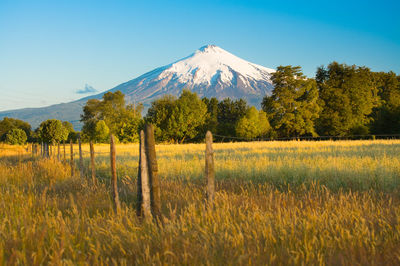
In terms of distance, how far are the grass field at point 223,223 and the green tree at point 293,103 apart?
3348 centimetres

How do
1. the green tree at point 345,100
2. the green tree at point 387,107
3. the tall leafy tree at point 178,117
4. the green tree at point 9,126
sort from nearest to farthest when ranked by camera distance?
the green tree at point 387,107, the green tree at point 345,100, the tall leafy tree at point 178,117, the green tree at point 9,126

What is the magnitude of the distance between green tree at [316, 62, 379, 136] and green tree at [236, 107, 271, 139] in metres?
8.59

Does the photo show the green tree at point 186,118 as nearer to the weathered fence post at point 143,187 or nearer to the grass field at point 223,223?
the grass field at point 223,223

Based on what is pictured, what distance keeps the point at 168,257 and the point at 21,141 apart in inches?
2082

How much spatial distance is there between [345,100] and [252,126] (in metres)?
14.1

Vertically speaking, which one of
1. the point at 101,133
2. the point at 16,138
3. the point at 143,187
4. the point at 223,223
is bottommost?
the point at 223,223

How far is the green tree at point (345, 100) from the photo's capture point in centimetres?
4119

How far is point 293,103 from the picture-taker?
4281cm

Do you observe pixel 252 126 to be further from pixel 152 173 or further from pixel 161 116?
pixel 152 173

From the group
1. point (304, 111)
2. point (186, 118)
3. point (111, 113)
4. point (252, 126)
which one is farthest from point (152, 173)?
point (111, 113)

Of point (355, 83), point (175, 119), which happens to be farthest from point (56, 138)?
point (355, 83)

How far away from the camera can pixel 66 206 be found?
5332 millimetres

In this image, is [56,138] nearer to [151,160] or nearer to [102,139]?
[151,160]

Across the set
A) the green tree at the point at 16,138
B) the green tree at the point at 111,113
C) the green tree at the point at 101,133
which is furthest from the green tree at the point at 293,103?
the green tree at the point at 16,138
